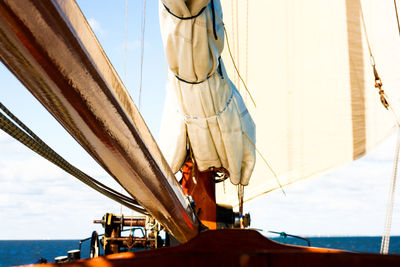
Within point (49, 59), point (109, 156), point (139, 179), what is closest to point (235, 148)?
point (139, 179)

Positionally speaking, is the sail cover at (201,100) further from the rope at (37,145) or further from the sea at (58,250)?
the sea at (58,250)

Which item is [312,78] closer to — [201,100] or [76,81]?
[201,100]

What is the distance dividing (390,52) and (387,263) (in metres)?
5.25

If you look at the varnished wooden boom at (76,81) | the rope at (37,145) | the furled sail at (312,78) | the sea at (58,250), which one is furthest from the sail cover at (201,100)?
the sea at (58,250)

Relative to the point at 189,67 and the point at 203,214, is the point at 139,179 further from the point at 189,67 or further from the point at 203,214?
the point at 203,214

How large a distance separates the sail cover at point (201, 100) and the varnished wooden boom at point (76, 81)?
138cm

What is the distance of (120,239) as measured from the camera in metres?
5.08

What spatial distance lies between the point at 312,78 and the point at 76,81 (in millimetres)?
6102

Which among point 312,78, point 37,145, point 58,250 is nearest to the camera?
point 37,145

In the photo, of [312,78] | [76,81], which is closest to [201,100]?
[76,81]

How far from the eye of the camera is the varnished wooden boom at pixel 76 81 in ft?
2.03

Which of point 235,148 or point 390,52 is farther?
point 390,52

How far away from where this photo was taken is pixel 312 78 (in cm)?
649

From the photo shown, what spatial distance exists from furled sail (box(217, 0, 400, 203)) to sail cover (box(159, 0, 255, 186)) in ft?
6.62
